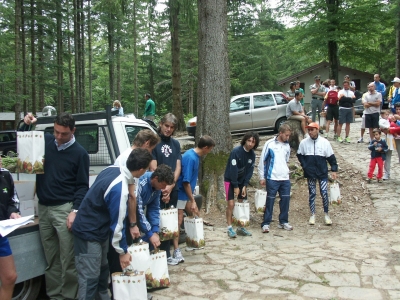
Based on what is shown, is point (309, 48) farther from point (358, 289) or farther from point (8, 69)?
point (358, 289)

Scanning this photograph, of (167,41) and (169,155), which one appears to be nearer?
(169,155)

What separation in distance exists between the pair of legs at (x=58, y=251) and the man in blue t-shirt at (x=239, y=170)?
3.03 metres

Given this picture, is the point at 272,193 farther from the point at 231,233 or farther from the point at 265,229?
the point at 231,233

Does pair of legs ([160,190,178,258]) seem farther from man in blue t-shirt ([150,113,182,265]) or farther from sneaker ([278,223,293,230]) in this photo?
sneaker ([278,223,293,230])

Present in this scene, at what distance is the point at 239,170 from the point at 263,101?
8.67m

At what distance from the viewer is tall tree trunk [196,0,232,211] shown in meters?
8.06

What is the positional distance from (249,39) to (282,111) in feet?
53.0

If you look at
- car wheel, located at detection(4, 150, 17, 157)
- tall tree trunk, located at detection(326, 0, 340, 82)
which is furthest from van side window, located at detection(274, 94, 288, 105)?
car wheel, located at detection(4, 150, 17, 157)

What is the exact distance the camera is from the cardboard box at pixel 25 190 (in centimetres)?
425

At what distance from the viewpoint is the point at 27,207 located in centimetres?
426

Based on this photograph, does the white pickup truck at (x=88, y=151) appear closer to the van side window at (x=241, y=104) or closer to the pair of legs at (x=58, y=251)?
the pair of legs at (x=58, y=251)

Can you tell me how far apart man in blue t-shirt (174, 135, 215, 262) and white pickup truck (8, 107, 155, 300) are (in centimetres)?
86

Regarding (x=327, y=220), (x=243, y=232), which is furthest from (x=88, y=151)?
(x=327, y=220)

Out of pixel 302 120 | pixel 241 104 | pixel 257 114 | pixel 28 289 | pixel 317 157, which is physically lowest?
pixel 28 289
